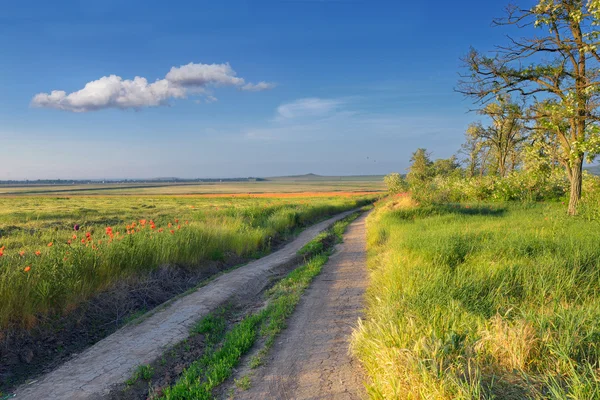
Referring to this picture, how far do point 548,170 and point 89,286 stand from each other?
2437 cm

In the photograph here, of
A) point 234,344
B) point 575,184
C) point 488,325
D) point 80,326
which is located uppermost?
point 575,184

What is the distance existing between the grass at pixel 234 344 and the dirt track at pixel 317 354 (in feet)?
0.64

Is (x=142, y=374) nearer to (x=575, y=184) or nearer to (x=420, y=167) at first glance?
(x=575, y=184)

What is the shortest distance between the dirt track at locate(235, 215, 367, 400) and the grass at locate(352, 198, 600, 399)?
1.09 feet

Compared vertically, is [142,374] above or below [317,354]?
below

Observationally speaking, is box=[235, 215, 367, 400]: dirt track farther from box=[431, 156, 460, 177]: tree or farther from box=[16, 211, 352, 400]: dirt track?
box=[431, 156, 460, 177]: tree

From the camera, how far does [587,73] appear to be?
14.0 m

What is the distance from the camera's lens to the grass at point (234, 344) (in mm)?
4207

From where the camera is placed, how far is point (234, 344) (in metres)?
5.37

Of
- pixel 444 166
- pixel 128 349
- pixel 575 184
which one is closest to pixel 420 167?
pixel 444 166

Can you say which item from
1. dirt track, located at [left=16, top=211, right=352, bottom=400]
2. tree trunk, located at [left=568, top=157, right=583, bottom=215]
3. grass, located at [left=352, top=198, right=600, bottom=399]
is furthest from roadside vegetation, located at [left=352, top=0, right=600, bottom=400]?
dirt track, located at [left=16, top=211, right=352, bottom=400]

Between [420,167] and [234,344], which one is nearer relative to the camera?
[234,344]

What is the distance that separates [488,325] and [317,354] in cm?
219

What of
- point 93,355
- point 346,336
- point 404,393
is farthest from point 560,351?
point 93,355
